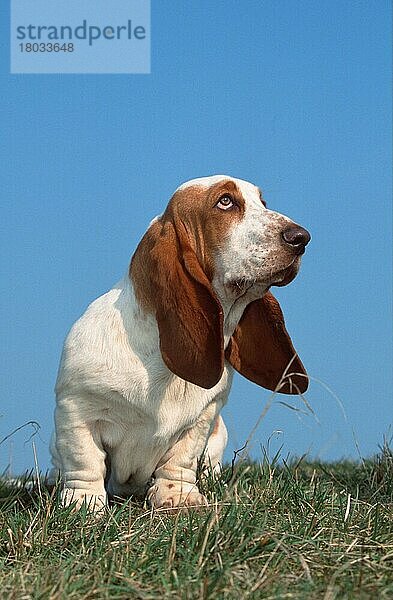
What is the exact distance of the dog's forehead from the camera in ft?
17.3

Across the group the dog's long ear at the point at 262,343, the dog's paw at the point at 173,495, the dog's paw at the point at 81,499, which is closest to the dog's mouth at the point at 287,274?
the dog's long ear at the point at 262,343

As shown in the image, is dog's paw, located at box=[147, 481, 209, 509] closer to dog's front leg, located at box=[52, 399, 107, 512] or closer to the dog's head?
dog's front leg, located at box=[52, 399, 107, 512]

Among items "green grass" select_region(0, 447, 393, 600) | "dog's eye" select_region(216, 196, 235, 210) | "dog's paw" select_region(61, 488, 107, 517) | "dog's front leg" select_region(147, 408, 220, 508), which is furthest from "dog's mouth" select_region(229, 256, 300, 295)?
"dog's paw" select_region(61, 488, 107, 517)

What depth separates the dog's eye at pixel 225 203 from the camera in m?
5.18

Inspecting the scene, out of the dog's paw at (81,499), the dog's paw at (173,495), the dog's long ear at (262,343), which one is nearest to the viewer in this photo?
the dog's paw at (81,499)

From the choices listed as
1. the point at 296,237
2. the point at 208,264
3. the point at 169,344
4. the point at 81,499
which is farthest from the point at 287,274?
the point at 81,499

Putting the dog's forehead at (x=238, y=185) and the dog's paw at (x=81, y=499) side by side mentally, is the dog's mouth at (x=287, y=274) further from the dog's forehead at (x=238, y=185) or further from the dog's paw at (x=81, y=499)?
the dog's paw at (x=81, y=499)

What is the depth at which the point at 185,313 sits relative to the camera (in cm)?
510

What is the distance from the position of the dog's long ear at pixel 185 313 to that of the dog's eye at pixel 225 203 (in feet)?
0.80

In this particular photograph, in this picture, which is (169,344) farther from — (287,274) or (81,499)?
(81,499)

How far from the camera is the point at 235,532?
396 cm

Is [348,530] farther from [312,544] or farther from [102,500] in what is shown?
[102,500]

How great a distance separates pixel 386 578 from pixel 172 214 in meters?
2.43

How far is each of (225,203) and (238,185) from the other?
170 mm
